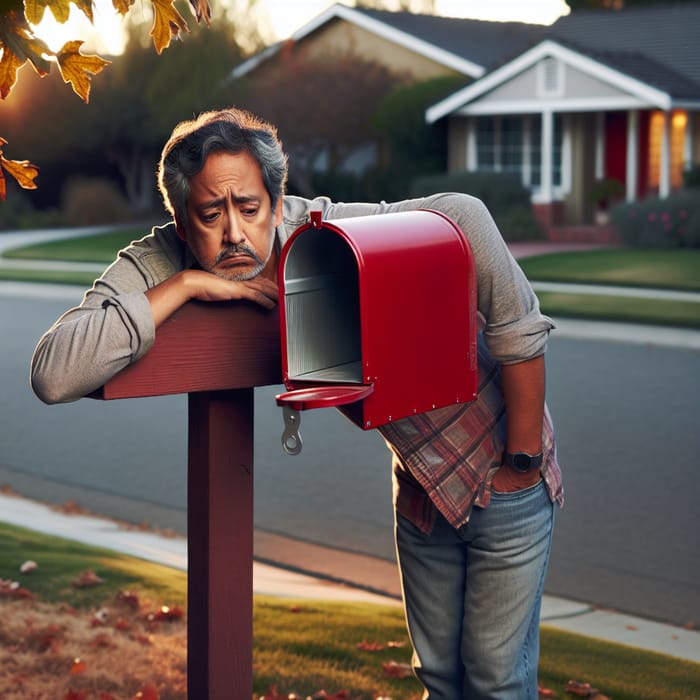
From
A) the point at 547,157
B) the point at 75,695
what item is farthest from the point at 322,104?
the point at 75,695

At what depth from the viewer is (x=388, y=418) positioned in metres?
2.40

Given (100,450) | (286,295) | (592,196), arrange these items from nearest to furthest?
(286,295) → (100,450) → (592,196)

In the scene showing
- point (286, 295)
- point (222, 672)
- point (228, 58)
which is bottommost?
point (222, 672)

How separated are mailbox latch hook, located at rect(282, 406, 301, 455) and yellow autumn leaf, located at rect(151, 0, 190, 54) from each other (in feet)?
3.22

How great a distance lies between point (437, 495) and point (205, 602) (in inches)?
20.9

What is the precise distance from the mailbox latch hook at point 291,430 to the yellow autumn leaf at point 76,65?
949mm

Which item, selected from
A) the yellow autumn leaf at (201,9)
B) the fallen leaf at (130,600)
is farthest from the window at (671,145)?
the yellow autumn leaf at (201,9)

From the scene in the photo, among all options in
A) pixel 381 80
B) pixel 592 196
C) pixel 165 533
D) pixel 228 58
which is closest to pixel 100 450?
pixel 165 533

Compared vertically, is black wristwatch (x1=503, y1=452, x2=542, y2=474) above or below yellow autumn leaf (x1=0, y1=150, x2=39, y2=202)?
below

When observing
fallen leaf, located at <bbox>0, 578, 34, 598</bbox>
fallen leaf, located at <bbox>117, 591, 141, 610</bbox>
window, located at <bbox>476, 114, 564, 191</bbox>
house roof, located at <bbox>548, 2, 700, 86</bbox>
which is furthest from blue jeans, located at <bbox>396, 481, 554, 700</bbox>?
house roof, located at <bbox>548, 2, 700, 86</bbox>

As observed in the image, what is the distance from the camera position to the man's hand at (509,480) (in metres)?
2.79

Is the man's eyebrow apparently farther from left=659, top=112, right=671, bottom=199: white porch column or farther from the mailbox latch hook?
left=659, top=112, right=671, bottom=199: white porch column

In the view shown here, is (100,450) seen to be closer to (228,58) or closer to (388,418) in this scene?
(388,418)

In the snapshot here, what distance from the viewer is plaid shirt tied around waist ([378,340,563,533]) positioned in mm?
2758
